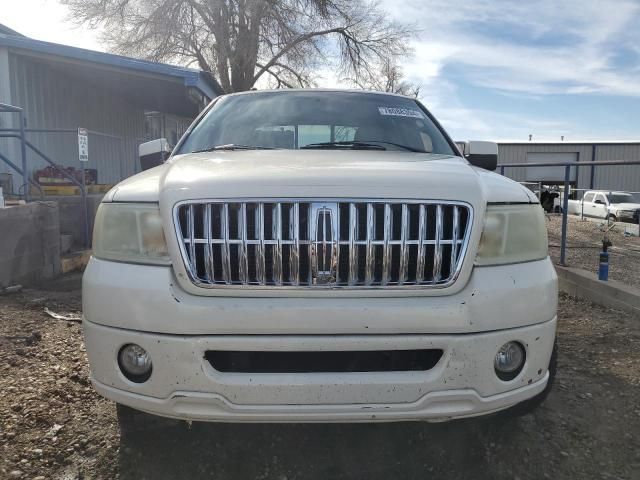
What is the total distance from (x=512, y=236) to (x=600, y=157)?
43706 millimetres

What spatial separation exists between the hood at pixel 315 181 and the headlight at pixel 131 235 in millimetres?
55

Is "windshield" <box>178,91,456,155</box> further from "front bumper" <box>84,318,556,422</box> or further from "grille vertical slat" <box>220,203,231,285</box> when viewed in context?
"front bumper" <box>84,318,556,422</box>

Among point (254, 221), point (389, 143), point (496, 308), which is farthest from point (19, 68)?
point (496, 308)

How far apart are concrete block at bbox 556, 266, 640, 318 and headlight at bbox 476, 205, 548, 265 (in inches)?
120

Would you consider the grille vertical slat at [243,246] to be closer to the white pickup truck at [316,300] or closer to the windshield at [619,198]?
the white pickup truck at [316,300]

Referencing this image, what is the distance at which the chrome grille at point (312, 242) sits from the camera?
202 centimetres

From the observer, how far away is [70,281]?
6.17 meters

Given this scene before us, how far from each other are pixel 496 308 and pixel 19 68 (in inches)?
428

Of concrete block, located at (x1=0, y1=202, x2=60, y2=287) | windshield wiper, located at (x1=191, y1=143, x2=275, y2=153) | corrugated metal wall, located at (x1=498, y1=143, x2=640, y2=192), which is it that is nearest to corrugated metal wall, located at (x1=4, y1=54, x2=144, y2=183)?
concrete block, located at (x1=0, y1=202, x2=60, y2=287)

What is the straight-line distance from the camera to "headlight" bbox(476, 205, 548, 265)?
214 cm

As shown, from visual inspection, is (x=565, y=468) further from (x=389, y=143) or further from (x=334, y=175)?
(x=389, y=143)

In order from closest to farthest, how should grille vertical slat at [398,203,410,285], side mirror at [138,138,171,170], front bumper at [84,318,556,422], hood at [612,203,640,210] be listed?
front bumper at [84,318,556,422], grille vertical slat at [398,203,410,285], side mirror at [138,138,171,170], hood at [612,203,640,210]

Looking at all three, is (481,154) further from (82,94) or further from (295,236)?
(82,94)

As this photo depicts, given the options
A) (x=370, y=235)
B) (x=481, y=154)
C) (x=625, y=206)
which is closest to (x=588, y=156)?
(x=625, y=206)
